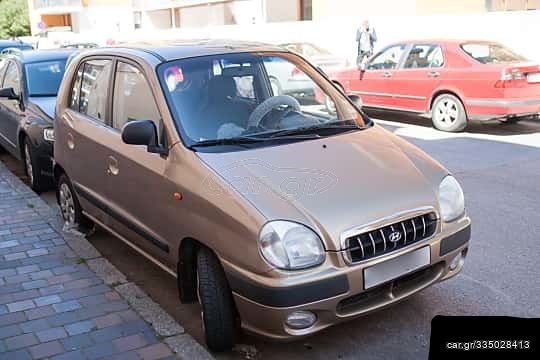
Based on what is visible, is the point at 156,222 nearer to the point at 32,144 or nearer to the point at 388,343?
the point at 388,343

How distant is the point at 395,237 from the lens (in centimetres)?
324

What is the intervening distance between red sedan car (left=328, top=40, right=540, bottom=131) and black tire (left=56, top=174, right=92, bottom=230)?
22.4 feet

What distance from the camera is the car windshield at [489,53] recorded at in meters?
10.1

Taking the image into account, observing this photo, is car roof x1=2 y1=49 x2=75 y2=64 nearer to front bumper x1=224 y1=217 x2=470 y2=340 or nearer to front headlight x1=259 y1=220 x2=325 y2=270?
front bumper x1=224 y1=217 x2=470 y2=340

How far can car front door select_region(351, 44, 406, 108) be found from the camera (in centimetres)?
1153

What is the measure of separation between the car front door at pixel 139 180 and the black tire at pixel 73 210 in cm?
97

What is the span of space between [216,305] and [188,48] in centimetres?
199

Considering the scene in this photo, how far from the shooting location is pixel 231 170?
11.3ft

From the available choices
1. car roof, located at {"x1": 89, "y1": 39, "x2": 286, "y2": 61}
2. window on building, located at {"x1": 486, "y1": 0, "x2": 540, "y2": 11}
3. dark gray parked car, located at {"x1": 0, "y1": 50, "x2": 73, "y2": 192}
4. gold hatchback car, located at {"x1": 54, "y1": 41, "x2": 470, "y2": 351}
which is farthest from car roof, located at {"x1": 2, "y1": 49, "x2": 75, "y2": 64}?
window on building, located at {"x1": 486, "y1": 0, "x2": 540, "y2": 11}

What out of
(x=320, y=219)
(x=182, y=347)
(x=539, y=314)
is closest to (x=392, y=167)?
(x=320, y=219)

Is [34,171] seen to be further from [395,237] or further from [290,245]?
[395,237]

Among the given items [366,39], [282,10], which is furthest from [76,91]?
[282,10]

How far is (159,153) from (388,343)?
1827 millimetres

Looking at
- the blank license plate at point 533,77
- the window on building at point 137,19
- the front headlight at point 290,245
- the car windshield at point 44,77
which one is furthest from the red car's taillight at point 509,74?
the window on building at point 137,19
